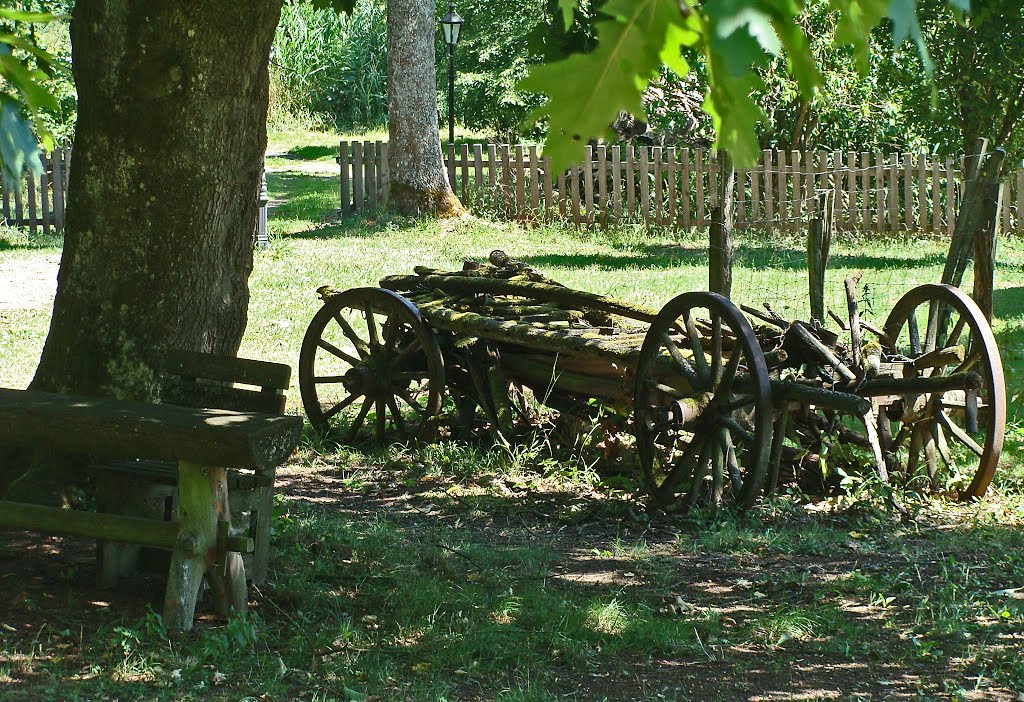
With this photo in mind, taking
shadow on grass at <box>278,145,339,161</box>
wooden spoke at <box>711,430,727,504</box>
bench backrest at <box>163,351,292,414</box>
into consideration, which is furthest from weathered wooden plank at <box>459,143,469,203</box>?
bench backrest at <box>163,351,292,414</box>

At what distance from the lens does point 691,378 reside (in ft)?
20.4

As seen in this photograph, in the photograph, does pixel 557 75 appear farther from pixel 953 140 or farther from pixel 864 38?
pixel 953 140

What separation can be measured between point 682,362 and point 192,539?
9.40ft

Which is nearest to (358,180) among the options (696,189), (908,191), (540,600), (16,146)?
(696,189)

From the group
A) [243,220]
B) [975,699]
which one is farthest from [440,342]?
[975,699]

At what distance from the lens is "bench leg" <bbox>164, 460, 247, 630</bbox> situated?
4.38m

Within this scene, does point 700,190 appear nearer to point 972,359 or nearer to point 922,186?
point 922,186

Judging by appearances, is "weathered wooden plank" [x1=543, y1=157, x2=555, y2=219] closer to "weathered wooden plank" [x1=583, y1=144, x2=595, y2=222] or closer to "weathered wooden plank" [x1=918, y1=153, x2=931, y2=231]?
"weathered wooden plank" [x1=583, y1=144, x2=595, y2=222]

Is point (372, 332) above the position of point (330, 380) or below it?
Answer: above

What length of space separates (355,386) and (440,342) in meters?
0.62

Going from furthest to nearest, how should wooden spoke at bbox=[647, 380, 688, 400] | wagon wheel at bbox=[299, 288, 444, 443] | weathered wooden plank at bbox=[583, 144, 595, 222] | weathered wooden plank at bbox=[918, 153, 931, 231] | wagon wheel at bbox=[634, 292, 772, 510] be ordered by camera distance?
weathered wooden plank at bbox=[583, 144, 595, 222]
weathered wooden plank at bbox=[918, 153, 931, 231]
wagon wheel at bbox=[299, 288, 444, 443]
wooden spoke at bbox=[647, 380, 688, 400]
wagon wheel at bbox=[634, 292, 772, 510]

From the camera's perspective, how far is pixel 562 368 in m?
7.13

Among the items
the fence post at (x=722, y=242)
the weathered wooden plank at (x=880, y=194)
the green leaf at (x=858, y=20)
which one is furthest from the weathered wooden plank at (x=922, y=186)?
the green leaf at (x=858, y=20)

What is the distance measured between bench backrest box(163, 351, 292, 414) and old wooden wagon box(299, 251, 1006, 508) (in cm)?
203
